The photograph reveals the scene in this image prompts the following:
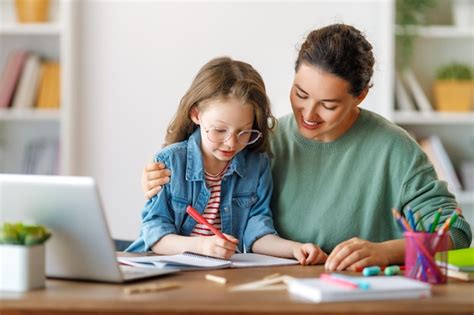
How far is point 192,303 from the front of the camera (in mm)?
1403

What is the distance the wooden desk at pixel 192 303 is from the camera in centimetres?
138

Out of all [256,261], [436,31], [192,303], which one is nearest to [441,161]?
[436,31]

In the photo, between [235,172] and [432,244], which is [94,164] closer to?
[235,172]

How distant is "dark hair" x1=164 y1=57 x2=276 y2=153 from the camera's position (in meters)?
2.10

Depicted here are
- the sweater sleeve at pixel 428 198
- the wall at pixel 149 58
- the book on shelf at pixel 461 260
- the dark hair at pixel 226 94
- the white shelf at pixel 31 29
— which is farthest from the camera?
the wall at pixel 149 58

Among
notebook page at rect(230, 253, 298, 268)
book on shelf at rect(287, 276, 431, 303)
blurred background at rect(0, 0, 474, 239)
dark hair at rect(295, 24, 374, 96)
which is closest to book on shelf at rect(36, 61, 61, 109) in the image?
blurred background at rect(0, 0, 474, 239)

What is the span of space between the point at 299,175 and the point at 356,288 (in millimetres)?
775

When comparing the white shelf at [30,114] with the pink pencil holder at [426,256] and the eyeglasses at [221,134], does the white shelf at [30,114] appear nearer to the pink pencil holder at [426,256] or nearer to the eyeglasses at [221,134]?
the eyeglasses at [221,134]

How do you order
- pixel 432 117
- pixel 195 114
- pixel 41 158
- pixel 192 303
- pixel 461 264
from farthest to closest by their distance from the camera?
pixel 41 158
pixel 432 117
pixel 195 114
pixel 461 264
pixel 192 303

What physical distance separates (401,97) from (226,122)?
2098mm

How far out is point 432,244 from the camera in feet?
5.41

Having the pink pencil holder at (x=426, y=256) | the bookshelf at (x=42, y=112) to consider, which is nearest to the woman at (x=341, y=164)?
the pink pencil holder at (x=426, y=256)

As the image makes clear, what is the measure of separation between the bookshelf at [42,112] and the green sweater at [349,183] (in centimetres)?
202

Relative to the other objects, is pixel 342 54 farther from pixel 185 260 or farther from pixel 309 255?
pixel 185 260
